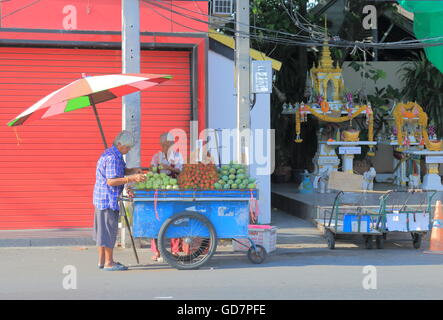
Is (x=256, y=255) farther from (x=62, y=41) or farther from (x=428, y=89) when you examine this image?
(x=428, y=89)

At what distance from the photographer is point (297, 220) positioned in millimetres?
14344

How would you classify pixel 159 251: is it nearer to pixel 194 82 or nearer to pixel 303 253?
pixel 303 253

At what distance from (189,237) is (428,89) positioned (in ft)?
41.3

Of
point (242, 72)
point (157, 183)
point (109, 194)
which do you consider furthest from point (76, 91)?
point (242, 72)

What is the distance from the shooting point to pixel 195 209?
9242 millimetres

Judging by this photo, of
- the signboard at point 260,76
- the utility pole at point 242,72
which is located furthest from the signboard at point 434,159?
the utility pole at point 242,72

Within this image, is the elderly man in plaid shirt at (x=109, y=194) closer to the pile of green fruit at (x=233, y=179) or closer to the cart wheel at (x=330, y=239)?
the pile of green fruit at (x=233, y=179)

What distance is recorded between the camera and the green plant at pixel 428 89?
1952 centimetres

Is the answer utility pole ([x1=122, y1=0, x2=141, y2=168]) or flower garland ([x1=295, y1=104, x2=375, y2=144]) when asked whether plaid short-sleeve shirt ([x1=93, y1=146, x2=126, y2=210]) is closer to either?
utility pole ([x1=122, y1=0, x2=141, y2=168])

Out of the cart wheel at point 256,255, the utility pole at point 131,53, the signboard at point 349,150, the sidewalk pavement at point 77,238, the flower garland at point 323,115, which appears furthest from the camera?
the signboard at point 349,150

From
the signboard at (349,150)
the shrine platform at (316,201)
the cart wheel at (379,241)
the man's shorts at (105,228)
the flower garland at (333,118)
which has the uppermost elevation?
the flower garland at (333,118)

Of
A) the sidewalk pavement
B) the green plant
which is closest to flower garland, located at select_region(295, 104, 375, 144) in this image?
the green plant

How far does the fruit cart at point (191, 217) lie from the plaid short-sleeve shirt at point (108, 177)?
29 cm

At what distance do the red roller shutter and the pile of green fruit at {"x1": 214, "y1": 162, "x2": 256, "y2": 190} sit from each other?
12.8 feet
